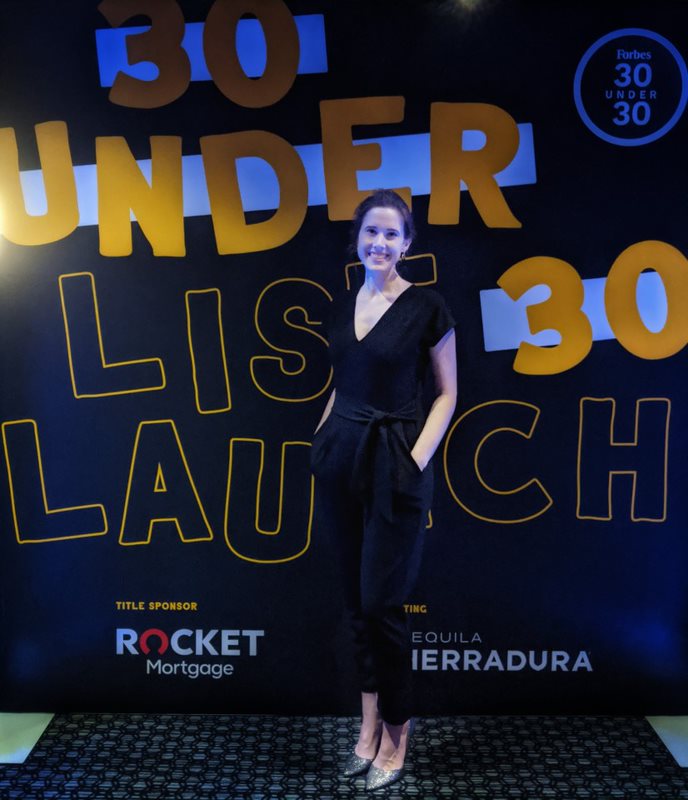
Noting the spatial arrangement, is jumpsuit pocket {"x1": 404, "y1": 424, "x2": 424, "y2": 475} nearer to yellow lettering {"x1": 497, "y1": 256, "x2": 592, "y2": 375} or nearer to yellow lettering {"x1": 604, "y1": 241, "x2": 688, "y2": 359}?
yellow lettering {"x1": 497, "y1": 256, "x2": 592, "y2": 375}

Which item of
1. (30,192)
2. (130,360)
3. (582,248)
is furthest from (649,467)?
(30,192)

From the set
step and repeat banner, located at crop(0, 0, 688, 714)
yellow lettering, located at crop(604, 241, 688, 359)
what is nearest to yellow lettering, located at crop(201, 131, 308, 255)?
step and repeat banner, located at crop(0, 0, 688, 714)

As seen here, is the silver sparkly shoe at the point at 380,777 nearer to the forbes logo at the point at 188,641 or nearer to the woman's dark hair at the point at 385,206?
the forbes logo at the point at 188,641

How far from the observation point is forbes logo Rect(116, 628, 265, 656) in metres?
3.26

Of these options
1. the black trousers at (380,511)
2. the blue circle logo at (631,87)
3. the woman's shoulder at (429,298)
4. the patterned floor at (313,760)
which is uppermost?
the blue circle logo at (631,87)

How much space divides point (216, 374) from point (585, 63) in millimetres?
1711

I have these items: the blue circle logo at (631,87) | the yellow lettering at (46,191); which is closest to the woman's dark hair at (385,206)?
the blue circle logo at (631,87)

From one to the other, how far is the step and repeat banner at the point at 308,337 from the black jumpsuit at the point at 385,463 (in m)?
0.35

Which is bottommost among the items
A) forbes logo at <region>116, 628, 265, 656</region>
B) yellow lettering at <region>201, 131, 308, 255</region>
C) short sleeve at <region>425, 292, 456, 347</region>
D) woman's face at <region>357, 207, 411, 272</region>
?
forbes logo at <region>116, 628, 265, 656</region>

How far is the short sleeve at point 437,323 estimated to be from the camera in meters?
2.77

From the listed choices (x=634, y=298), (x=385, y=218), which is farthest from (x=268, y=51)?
(x=634, y=298)

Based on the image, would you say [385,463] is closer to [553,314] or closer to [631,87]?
[553,314]

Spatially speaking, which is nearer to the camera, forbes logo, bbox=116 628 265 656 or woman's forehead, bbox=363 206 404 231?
woman's forehead, bbox=363 206 404 231

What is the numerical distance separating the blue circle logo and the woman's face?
Answer: 0.86 m
